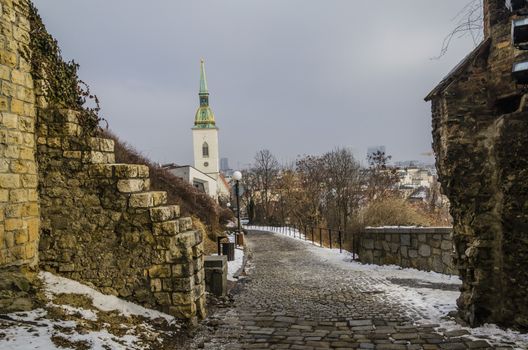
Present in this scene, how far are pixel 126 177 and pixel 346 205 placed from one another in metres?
25.8

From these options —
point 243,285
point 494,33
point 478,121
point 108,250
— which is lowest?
point 243,285

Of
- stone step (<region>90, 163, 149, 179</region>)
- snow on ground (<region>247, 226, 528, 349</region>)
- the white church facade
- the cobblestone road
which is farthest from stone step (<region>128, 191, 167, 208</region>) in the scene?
the white church facade

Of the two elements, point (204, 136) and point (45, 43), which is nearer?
point (45, 43)

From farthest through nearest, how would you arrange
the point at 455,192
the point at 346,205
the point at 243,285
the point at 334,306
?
the point at 346,205
the point at 243,285
the point at 334,306
the point at 455,192

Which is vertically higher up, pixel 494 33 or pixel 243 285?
pixel 494 33

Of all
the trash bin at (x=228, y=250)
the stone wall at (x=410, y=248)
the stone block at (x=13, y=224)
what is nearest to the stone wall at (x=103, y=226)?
the stone block at (x=13, y=224)

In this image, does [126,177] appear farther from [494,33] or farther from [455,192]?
[494,33]

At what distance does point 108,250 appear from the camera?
593cm

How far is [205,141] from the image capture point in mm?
69062

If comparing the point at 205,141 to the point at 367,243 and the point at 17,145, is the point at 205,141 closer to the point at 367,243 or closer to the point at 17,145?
the point at 367,243

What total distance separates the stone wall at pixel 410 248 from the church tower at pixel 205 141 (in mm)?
56296

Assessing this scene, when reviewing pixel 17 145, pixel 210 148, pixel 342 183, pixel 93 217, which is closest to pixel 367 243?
pixel 93 217

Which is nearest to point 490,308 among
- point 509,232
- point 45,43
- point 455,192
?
point 509,232

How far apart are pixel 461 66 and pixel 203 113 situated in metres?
66.7
